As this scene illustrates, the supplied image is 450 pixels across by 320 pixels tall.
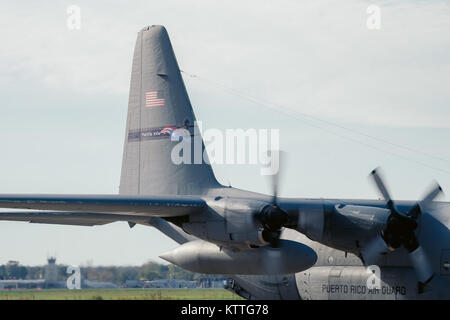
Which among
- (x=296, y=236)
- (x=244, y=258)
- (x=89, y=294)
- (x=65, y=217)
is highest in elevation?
(x=65, y=217)

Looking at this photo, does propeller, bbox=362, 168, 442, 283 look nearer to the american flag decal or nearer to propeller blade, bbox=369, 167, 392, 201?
propeller blade, bbox=369, 167, 392, 201

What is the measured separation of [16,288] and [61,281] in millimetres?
3601

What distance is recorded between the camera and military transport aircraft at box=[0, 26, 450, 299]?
19.0 m

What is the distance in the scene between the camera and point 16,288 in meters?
34.0

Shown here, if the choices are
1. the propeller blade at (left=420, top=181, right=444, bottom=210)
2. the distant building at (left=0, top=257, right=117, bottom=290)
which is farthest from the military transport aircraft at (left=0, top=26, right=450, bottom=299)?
the distant building at (left=0, top=257, right=117, bottom=290)

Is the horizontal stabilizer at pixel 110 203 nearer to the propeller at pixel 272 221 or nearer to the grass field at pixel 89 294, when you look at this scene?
the propeller at pixel 272 221

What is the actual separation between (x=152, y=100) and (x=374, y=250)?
9548 mm

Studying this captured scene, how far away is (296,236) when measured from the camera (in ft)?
73.6

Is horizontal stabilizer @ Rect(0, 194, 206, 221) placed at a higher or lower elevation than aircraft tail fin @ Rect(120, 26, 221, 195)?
lower

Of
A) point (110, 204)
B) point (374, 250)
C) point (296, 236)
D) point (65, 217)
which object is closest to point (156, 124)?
point (65, 217)

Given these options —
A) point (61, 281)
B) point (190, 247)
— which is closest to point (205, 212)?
point (190, 247)

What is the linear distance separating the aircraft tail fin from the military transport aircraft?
5.69 feet

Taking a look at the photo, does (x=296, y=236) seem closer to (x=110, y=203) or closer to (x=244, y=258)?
(x=244, y=258)
